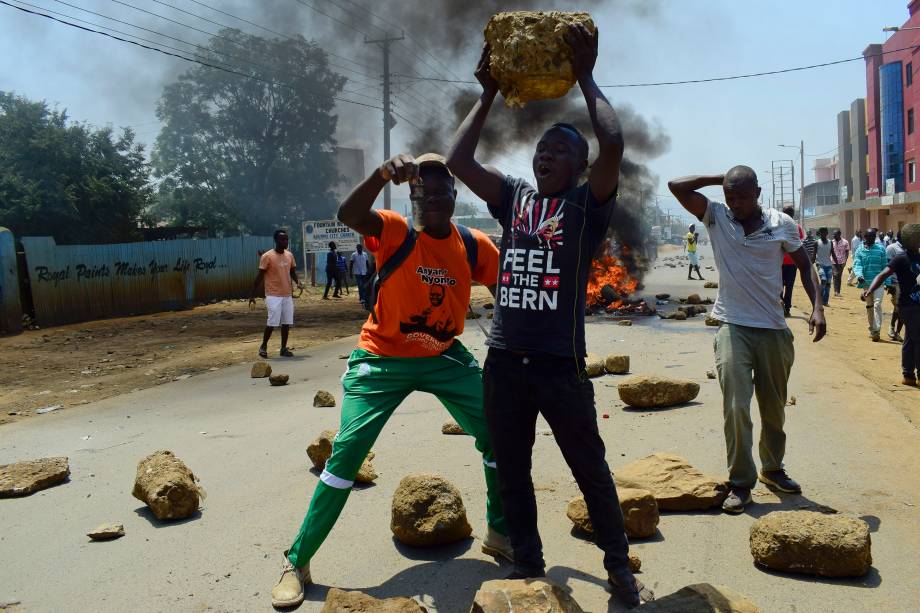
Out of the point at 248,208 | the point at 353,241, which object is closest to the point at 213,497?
the point at 353,241

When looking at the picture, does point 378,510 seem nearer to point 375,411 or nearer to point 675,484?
point 375,411

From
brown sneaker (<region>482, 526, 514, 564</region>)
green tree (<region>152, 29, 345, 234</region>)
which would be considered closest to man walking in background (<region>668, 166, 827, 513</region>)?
brown sneaker (<region>482, 526, 514, 564</region>)

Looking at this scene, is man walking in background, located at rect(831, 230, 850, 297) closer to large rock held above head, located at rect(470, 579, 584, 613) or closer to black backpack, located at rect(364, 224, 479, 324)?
black backpack, located at rect(364, 224, 479, 324)

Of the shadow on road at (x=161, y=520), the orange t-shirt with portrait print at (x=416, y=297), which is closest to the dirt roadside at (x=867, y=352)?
the orange t-shirt with portrait print at (x=416, y=297)

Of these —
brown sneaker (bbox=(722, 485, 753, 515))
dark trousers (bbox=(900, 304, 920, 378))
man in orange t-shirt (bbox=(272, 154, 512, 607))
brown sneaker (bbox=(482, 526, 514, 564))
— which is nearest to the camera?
man in orange t-shirt (bbox=(272, 154, 512, 607))

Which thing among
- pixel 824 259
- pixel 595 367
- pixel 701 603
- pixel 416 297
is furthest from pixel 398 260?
pixel 824 259

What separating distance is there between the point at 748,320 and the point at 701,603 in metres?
1.96

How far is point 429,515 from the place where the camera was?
11.9 feet

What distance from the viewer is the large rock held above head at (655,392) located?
650cm

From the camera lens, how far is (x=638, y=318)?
15086 mm

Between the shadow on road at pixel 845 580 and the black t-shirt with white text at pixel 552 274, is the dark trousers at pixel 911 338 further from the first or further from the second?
the black t-shirt with white text at pixel 552 274

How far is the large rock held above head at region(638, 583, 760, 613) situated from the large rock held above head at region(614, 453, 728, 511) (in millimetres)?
1295

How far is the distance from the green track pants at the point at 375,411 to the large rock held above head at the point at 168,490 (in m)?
1.23

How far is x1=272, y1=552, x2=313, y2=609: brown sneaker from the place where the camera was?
3041 mm
